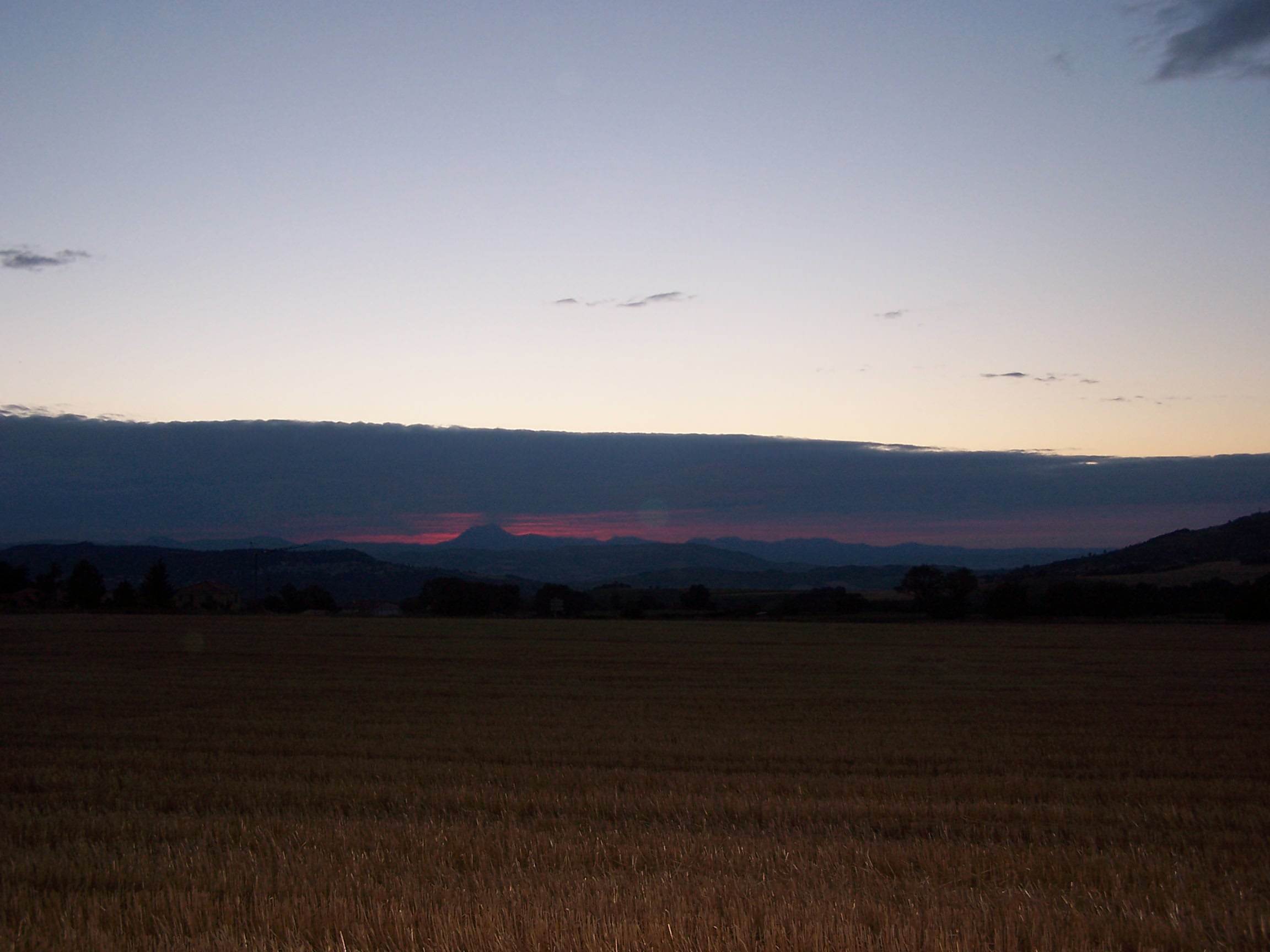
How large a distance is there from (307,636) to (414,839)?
5388 cm

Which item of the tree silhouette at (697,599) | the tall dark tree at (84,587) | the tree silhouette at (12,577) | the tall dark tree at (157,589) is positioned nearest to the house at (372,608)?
the tall dark tree at (157,589)

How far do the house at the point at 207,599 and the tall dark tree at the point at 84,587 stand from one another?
338 inches

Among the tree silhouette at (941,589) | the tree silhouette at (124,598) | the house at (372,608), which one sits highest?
the tree silhouette at (941,589)

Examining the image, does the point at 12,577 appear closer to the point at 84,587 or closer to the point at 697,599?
the point at 84,587

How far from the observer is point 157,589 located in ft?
368

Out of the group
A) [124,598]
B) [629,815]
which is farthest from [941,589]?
[124,598]

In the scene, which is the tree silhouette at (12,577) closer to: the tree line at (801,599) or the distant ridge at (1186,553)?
the tree line at (801,599)

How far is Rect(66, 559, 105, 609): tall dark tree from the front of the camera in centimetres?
10719

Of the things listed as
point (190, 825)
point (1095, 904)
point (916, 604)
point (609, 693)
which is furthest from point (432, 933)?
point (916, 604)

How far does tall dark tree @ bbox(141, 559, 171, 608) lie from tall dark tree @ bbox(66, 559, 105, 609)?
15.5 ft

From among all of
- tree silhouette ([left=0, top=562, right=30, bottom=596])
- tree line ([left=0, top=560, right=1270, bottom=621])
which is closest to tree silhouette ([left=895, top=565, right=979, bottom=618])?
tree line ([left=0, top=560, right=1270, bottom=621])

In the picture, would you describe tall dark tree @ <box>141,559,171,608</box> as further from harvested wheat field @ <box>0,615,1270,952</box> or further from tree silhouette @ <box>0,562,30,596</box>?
harvested wheat field @ <box>0,615,1270,952</box>

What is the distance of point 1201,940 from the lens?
5609mm

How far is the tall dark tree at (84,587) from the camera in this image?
352 ft
